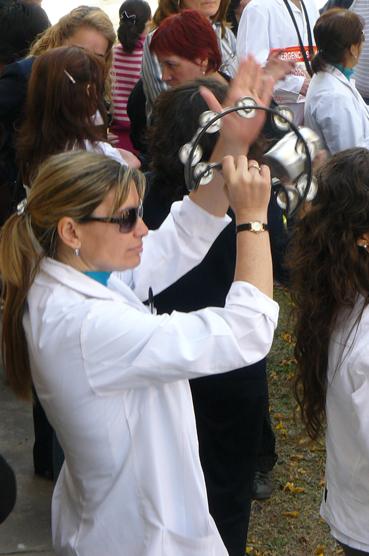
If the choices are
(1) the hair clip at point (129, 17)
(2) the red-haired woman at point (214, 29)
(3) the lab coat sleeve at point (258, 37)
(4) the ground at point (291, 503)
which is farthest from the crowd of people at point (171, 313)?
(1) the hair clip at point (129, 17)

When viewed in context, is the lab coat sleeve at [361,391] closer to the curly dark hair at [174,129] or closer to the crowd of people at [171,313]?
the crowd of people at [171,313]

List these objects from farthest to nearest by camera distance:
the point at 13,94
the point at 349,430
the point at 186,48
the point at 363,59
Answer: the point at 363,59 → the point at 13,94 → the point at 186,48 → the point at 349,430

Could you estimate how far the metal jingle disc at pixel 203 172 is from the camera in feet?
7.55

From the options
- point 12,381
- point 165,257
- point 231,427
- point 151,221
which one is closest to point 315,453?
point 231,427

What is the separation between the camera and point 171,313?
2814 millimetres

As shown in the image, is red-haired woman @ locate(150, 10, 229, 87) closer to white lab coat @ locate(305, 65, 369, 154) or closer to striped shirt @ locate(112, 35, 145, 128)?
white lab coat @ locate(305, 65, 369, 154)

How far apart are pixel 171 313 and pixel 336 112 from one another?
239 cm

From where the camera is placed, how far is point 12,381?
2.38 metres

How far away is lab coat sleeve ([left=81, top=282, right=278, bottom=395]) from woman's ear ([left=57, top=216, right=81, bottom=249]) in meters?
0.19

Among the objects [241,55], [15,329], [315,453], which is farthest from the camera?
[241,55]

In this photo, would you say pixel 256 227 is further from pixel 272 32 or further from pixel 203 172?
pixel 272 32

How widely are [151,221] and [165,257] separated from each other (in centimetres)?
52

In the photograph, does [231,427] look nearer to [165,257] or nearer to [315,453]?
[165,257]

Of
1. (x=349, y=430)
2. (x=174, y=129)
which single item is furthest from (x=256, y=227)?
(x=174, y=129)
